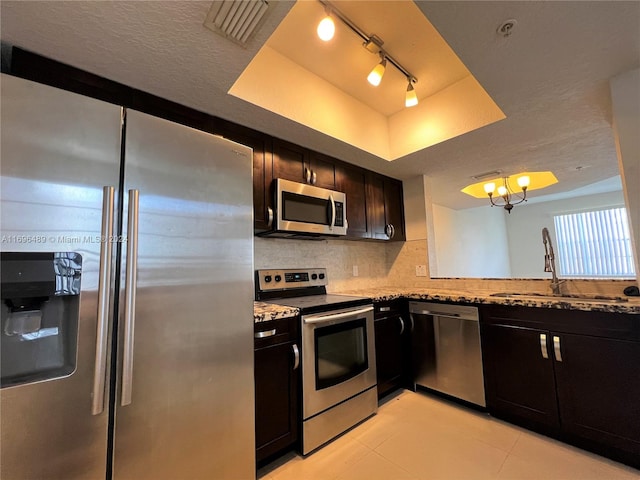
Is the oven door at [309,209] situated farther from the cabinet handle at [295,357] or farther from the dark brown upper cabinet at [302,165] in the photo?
the cabinet handle at [295,357]

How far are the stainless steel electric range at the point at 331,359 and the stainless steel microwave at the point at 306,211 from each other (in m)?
0.44

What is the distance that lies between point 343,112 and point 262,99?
0.78 metres

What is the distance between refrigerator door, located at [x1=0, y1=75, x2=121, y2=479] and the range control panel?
124 cm

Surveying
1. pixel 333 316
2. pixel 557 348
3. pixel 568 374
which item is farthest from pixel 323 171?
pixel 568 374

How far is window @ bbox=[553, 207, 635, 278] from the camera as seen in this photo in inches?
211

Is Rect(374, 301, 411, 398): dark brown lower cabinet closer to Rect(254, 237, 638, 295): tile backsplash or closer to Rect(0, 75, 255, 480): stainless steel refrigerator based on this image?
Rect(254, 237, 638, 295): tile backsplash

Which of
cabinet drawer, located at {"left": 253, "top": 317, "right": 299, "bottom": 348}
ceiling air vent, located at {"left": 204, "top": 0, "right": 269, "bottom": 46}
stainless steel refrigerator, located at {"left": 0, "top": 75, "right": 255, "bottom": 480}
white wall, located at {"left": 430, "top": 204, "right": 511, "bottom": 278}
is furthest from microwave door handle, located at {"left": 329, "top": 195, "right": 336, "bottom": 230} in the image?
white wall, located at {"left": 430, "top": 204, "right": 511, "bottom": 278}

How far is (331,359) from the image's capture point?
186 cm

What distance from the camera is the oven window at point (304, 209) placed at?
6.81 ft

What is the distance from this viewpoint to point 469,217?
5.94 meters

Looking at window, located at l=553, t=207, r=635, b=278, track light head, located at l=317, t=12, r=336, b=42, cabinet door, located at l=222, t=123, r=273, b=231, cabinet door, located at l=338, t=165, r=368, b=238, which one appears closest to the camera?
track light head, located at l=317, t=12, r=336, b=42

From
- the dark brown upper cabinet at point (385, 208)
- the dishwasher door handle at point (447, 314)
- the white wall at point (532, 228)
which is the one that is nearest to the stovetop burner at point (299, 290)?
the dishwasher door handle at point (447, 314)

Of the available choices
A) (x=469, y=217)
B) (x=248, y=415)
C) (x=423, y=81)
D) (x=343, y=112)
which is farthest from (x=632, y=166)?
(x=469, y=217)

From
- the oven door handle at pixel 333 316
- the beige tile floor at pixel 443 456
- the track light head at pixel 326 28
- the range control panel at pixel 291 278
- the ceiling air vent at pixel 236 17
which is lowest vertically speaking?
the beige tile floor at pixel 443 456
